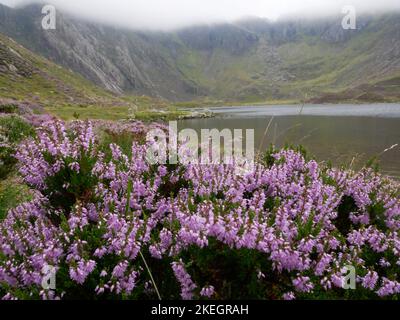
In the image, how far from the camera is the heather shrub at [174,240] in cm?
380

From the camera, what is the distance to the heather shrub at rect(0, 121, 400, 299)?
380 cm

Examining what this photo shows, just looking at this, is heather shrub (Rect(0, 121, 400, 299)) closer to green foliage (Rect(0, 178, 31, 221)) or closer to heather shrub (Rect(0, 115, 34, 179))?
green foliage (Rect(0, 178, 31, 221))

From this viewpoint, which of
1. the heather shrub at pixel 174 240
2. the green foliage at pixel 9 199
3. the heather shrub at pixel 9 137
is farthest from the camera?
the heather shrub at pixel 9 137

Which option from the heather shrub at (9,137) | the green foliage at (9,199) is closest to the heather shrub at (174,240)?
the green foliage at (9,199)

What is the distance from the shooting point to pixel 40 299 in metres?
3.70

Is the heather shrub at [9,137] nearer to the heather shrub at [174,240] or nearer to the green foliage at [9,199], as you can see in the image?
the green foliage at [9,199]

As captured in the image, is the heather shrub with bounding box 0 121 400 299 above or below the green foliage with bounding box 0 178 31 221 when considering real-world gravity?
above

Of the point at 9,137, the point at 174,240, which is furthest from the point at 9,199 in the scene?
the point at 9,137

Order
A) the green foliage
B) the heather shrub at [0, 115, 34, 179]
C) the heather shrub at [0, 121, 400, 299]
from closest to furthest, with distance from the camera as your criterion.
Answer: the heather shrub at [0, 121, 400, 299], the green foliage, the heather shrub at [0, 115, 34, 179]

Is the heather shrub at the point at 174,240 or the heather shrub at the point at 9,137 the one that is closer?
the heather shrub at the point at 174,240

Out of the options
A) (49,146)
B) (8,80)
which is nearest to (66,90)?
(8,80)

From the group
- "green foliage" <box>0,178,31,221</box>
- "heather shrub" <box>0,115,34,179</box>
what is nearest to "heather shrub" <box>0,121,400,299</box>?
"green foliage" <box>0,178,31,221</box>
